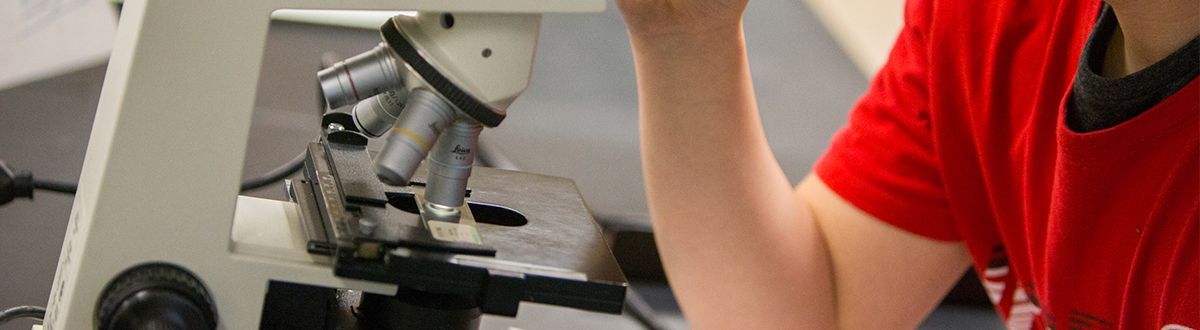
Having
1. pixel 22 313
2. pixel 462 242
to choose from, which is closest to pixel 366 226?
pixel 462 242

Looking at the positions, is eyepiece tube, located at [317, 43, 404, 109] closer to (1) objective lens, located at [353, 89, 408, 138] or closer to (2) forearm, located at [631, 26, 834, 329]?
(1) objective lens, located at [353, 89, 408, 138]

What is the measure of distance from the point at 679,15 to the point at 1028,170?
1.10 feet

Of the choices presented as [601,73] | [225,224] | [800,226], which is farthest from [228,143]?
[601,73]

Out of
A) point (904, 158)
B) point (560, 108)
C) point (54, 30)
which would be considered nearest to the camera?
point (904, 158)

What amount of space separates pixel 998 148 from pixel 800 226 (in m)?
0.18

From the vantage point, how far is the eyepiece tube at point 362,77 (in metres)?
0.60

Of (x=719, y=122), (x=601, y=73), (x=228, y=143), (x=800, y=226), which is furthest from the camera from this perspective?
(x=601, y=73)

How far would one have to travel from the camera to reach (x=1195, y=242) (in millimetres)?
787

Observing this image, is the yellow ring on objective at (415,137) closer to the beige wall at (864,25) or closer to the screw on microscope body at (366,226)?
the screw on microscope body at (366,226)

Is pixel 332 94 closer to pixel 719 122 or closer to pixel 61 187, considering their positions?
pixel 719 122

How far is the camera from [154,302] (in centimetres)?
58

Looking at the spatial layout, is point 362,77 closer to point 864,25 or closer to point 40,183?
point 40,183

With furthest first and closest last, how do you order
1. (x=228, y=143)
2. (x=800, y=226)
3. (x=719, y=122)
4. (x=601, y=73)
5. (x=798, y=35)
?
1. (x=798, y=35)
2. (x=601, y=73)
3. (x=800, y=226)
4. (x=719, y=122)
5. (x=228, y=143)

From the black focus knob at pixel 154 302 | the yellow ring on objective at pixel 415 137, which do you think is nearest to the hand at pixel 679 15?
the yellow ring on objective at pixel 415 137
